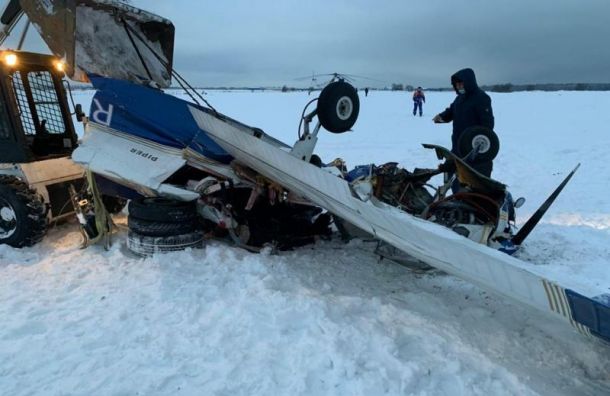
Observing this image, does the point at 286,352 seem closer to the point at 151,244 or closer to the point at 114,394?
the point at 114,394

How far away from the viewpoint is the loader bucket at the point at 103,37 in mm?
5125

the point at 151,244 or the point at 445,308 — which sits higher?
the point at 445,308

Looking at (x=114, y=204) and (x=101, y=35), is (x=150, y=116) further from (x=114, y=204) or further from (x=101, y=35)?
(x=114, y=204)

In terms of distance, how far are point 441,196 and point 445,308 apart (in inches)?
52.1

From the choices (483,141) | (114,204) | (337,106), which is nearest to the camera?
(337,106)

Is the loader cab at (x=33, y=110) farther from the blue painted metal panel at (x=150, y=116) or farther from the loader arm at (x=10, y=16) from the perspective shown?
the blue painted metal panel at (x=150, y=116)

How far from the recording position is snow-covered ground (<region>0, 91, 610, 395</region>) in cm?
300

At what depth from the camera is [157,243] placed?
4910 millimetres

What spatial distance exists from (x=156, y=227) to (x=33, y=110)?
9.86 feet

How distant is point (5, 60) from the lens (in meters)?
5.75

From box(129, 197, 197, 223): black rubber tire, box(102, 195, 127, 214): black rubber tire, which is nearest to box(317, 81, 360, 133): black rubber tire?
box(129, 197, 197, 223): black rubber tire

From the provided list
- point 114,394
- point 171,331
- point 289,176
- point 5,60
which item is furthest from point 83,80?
point 114,394

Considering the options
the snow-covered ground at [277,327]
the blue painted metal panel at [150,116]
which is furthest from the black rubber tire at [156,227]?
the blue painted metal panel at [150,116]

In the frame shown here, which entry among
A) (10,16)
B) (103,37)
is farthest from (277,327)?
(10,16)
